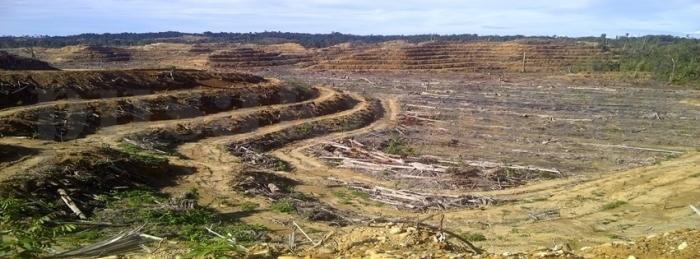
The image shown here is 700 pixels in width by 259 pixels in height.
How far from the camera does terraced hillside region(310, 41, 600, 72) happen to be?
181ft

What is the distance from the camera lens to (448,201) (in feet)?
41.5

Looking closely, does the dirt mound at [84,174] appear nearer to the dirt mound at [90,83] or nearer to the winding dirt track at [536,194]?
the winding dirt track at [536,194]

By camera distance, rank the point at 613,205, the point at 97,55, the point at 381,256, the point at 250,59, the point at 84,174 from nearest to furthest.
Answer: the point at 381,256, the point at 84,174, the point at 613,205, the point at 97,55, the point at 250,59

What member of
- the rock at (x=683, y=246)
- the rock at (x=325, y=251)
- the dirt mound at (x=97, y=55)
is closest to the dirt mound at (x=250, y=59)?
the dirt mound at (x=97, y=55)

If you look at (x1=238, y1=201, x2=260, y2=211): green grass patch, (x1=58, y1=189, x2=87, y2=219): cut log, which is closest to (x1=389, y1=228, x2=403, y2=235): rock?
(x1=238, y1=201, x2=260, y2=211): green grass patch

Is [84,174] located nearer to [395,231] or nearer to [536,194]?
[395,231]

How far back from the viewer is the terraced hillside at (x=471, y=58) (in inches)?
2178

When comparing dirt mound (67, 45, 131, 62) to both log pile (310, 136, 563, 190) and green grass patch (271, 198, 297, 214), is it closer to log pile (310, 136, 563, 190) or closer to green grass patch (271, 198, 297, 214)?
log pile (310, 136, 563, 190)

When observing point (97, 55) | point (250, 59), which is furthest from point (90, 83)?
point (250, 59)

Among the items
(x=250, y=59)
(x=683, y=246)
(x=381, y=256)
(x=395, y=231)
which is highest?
(x=683, y=246)

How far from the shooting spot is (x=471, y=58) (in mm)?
58875

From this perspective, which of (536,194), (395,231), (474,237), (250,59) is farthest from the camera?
(250,59)

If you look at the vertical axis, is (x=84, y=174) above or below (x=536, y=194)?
above

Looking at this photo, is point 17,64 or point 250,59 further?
point 250,59
